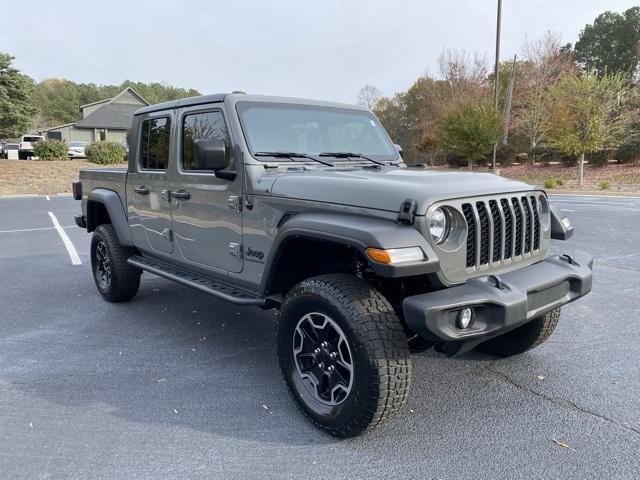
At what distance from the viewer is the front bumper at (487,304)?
7.82ft

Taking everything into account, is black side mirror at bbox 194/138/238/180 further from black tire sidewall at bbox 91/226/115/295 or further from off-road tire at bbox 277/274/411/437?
black tire sidewall at bbox 91/226/115/295

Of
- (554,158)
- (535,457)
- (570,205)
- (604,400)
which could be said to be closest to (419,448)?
(535,457)

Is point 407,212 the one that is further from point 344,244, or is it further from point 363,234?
point 344,244

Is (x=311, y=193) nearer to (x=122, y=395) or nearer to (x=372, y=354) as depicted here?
(x=372, y=354)

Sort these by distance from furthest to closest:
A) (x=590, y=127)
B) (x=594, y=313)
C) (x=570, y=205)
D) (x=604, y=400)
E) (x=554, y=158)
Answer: (x=554, y=158) → (x=590, y=127) → (x=570, y=205) → (x=594, y=313) → (x=604, y=400)

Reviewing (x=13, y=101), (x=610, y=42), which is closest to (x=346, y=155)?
(x=13, y=101)

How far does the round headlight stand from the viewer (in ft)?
8.43

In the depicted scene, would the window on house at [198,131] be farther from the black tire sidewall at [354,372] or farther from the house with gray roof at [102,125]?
the house with gray roof at [102,125]

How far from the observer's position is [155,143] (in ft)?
14.5

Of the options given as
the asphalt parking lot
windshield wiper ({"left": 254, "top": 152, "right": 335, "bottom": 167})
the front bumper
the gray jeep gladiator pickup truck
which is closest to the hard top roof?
the gray jeep gladiator pickup truck

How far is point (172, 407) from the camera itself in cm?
310

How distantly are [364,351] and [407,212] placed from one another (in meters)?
0.73

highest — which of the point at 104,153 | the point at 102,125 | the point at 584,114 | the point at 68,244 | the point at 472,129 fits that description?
the point at 102,125

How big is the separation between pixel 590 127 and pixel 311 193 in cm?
2373
